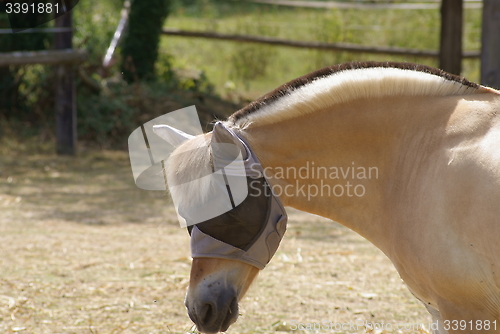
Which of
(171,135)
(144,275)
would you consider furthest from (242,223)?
(144,275)

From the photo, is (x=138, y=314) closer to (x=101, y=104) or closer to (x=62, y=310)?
(x=62, y=310)

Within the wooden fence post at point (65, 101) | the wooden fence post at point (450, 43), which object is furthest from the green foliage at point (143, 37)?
the wooden fence post at point (450, 43)

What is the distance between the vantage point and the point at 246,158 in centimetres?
173

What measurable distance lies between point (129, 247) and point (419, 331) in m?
2.42

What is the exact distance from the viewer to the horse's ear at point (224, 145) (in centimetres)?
167

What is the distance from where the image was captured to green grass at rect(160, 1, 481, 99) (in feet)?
38.2

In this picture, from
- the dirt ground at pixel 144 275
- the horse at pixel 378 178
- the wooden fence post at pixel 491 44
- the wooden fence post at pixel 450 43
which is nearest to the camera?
the horse at pixel 378 178

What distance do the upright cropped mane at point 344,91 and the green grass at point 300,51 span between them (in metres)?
8.36

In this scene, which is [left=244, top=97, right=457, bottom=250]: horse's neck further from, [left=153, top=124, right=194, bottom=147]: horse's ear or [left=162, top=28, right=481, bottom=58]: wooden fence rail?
[left=162, top=28, right=481, bottom=58]: wooden fence rail

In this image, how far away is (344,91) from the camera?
1.87 meters

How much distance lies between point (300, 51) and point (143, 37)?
6.05 m

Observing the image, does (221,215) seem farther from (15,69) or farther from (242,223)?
(15,69)

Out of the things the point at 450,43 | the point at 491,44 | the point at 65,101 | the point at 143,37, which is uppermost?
the point at 491,44

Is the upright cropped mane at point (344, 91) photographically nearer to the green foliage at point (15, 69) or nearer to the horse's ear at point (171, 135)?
the horse's ear at point (171, 135)
